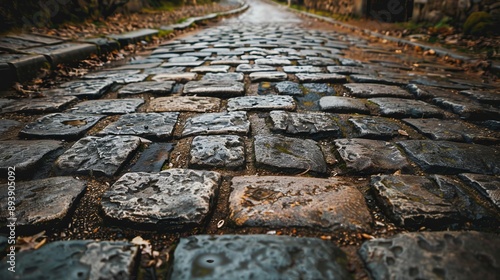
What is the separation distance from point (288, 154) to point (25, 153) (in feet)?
4.23

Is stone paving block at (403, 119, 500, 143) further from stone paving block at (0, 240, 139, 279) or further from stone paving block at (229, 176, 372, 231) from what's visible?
stone paving block at (0, 240, 139, 279)

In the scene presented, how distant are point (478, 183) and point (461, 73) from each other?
111 inches

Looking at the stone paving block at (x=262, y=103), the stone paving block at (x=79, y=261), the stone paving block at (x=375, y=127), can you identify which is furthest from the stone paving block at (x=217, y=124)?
the stone paving block at (x=79, y=261)

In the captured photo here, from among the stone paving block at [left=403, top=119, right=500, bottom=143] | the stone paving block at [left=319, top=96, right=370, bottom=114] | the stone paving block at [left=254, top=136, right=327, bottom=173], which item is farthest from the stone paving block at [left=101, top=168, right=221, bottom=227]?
the stone paving block at [left=403, top=119, right=500, bottom=143]

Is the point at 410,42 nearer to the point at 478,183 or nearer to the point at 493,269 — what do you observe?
the point at 478,183

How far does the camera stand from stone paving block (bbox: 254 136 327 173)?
1378 mm

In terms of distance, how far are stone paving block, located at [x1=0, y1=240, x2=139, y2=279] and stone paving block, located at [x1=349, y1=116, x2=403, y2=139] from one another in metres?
1.38

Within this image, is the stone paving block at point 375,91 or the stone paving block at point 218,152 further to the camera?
the stone paving block at point 375,91

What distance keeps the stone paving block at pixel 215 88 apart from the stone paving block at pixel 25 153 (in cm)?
119

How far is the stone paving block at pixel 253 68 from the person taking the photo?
10.6ft

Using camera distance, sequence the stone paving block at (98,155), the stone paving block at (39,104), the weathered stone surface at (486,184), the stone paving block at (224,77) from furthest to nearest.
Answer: the stone paving block at (224,77) → the stone paving block at (39,104) → the stone paving block at (98,155) → the weathered stone surface at (486,184)

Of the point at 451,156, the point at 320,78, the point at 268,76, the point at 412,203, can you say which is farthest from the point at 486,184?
the point at 268,76

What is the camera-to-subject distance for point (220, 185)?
4.04ft

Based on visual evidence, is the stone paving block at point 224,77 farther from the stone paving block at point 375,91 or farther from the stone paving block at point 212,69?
the stone paving block at point 375,91
